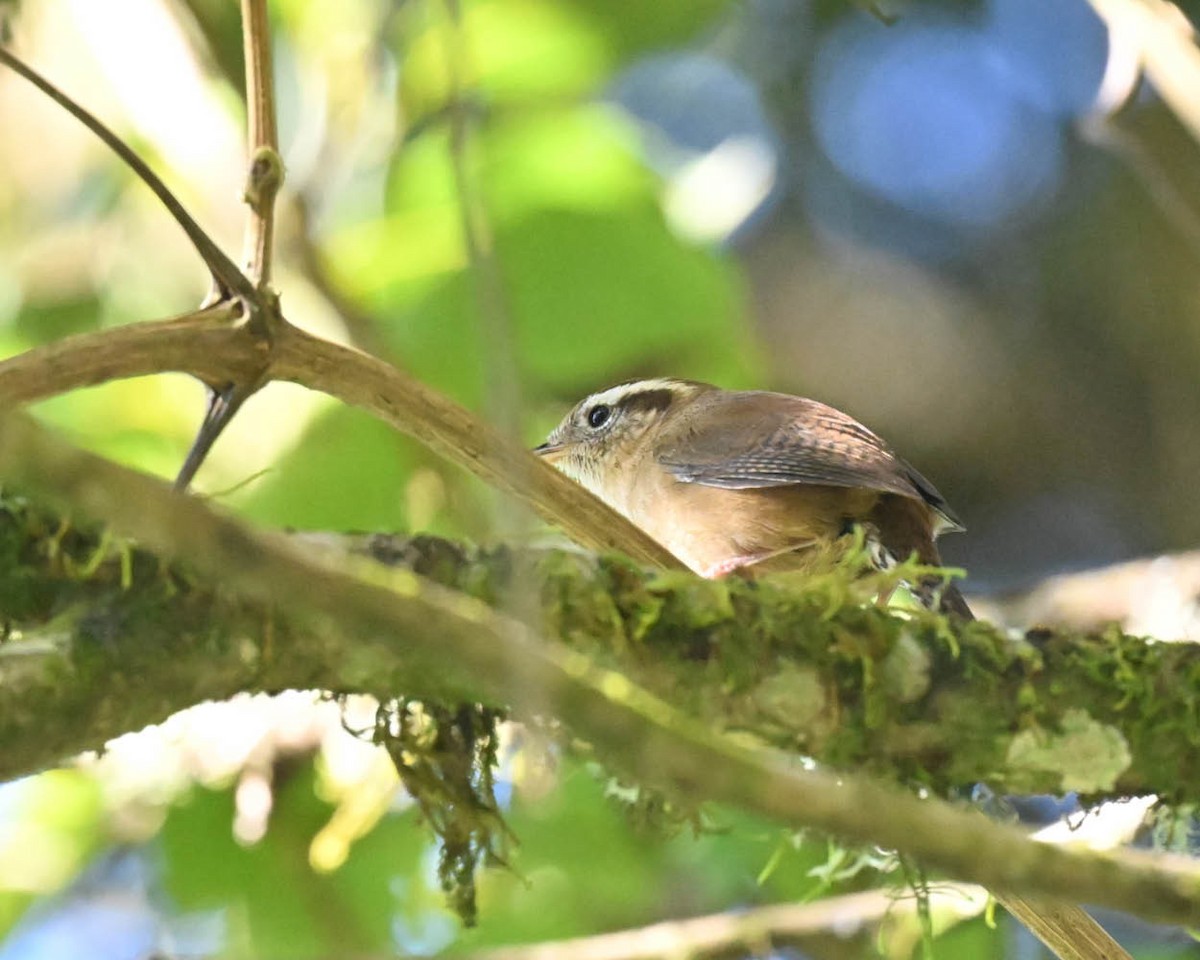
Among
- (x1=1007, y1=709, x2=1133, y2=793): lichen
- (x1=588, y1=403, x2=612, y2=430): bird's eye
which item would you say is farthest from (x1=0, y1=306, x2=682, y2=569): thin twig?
(x1=588, y1=403, x2=612, y2=430): bird's eye

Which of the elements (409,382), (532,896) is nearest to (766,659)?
(409,382)

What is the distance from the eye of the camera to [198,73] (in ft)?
17.1

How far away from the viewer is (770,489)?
15.3ft

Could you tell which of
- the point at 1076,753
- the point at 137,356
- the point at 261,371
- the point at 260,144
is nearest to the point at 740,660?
the point at 1076,753

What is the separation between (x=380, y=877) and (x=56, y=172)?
3730mm

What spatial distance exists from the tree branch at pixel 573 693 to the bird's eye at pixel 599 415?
13.5 feet

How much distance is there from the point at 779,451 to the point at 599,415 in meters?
1.22

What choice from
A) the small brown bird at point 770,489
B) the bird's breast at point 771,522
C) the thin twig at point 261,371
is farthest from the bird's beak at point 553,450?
the thin twig at point 261,371

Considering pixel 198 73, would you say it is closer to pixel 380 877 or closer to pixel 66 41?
pixel 66 41

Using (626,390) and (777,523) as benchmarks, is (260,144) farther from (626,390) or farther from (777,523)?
(626,390)

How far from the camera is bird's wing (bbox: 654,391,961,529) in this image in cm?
443

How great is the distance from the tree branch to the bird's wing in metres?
2.65

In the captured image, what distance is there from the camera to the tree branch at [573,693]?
1351mm

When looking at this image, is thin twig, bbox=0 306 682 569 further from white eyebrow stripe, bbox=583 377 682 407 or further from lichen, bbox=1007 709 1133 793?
white eyebrow stripe, bbox=583 377 682 407
